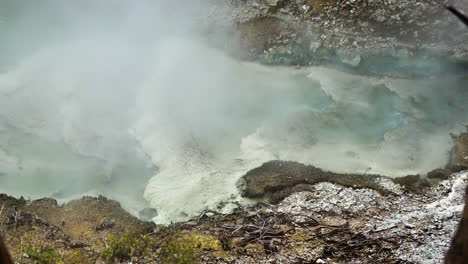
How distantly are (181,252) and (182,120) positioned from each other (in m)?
5.95

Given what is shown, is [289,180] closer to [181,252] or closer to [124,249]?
[181,252]

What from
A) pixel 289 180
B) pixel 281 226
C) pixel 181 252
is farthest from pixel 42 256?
pixel 289 180

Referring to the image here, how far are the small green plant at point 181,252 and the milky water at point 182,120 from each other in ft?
5.30

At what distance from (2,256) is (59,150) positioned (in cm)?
917

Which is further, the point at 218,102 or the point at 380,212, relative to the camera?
the point at 218,102

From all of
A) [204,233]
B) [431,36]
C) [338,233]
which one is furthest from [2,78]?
[431,36]

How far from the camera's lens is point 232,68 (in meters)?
14.9

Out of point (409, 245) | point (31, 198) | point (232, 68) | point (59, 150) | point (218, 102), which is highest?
point (232, 68)

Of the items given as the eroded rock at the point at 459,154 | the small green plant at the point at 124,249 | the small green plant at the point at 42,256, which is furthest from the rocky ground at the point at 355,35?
the small green plant at the point at 42,256

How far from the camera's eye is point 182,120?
12398 millimetres

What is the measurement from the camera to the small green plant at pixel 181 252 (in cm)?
687

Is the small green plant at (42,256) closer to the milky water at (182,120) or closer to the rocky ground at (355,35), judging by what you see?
the milky water at (182,120)

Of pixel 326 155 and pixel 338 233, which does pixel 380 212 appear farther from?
pixel 326 155

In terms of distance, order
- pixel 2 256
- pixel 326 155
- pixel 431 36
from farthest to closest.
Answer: pixel 431 36
pixel 326 155
pixel 2 256
